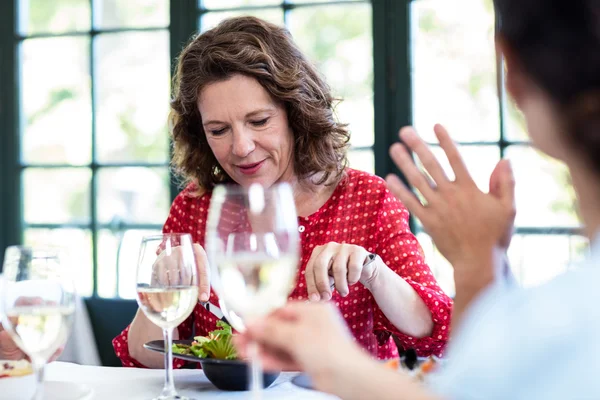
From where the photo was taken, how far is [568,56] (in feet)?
1.79

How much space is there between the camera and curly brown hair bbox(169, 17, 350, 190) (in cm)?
179

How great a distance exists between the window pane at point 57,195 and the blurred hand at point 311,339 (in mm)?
2801

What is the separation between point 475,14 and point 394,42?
0.31 metres

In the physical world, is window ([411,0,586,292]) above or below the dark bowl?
above

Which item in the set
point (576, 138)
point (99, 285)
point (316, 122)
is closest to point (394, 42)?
point (316, 122)

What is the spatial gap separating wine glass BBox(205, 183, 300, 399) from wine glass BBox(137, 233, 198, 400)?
0.35 meters

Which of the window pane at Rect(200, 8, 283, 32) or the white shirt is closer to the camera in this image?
the white shirt

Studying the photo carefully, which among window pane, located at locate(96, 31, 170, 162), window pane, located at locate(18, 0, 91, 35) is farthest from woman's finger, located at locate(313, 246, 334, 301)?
window pane, located at locate(18, 0, 91, 35)

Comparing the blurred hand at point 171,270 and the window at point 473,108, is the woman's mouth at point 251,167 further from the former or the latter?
the window at point 473,108

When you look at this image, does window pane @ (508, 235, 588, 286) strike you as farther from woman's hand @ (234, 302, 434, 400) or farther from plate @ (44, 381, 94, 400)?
woman's hand @ (234, 302, 434, 400)

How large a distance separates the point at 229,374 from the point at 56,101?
99.4 inches

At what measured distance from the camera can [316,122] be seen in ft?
6.22

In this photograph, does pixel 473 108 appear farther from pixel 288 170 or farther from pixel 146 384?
pixel 146 384

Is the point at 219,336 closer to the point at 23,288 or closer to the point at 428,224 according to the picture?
the point at 23,288
